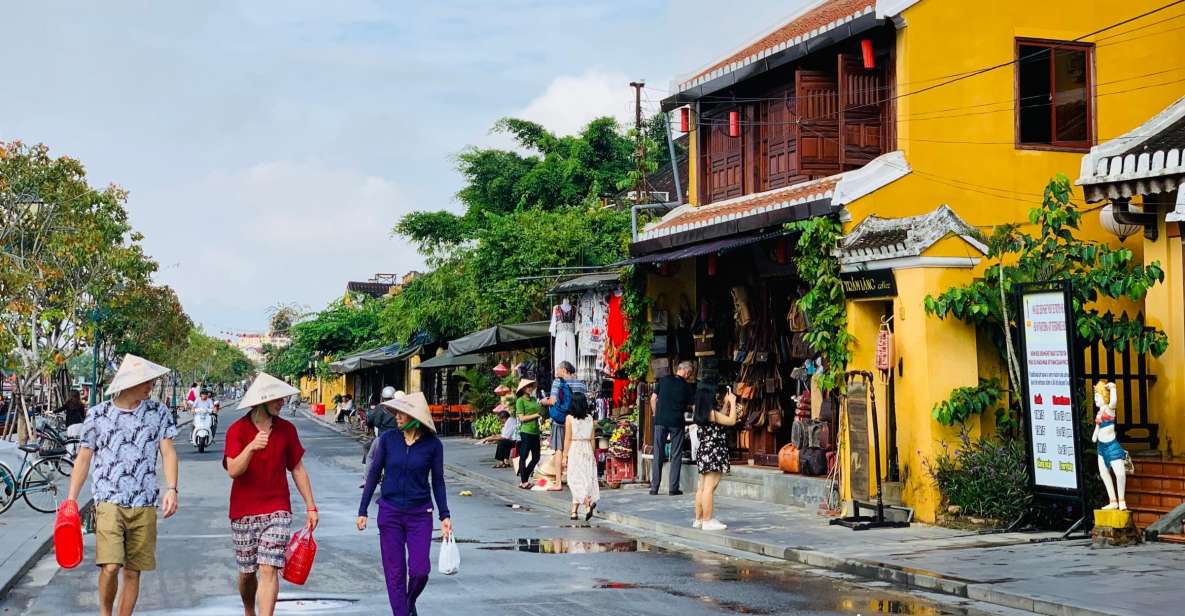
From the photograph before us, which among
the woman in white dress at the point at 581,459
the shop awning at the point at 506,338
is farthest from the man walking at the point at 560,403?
the shop awning at the point at 506,338

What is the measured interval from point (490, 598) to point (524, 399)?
1153 centimetres

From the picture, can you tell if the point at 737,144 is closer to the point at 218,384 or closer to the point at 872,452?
the point at 872,452

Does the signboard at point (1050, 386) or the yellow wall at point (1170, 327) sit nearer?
the signboard at point (1050, 386)

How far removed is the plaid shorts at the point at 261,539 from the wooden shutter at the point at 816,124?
11.9m

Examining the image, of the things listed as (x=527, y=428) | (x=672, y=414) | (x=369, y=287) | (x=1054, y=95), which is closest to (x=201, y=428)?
(x=527, y=428)

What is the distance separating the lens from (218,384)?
173 meters

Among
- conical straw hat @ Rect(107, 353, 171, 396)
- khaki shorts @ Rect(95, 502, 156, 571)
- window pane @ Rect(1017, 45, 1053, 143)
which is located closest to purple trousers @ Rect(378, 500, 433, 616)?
khaki shorts @ Rect(95, 502, 156, 571)

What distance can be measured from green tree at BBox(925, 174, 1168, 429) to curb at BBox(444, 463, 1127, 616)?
286 cm

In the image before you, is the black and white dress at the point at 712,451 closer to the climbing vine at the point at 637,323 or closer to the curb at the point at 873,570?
the curb at the point at 873,570

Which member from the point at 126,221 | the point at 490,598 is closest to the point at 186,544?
the point at 490,598

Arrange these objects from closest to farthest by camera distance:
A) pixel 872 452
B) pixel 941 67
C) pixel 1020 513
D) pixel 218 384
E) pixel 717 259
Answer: pixel 1020 513 → pixel 872 452 → pixel 941 67 → pixel 717 259 → pixel 218 384

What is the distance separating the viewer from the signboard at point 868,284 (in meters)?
15.9

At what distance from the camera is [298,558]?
849cm

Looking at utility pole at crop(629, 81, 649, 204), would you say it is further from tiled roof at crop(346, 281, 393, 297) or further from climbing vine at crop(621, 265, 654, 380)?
tiled roof at crop(346, 281, 393, 297)
